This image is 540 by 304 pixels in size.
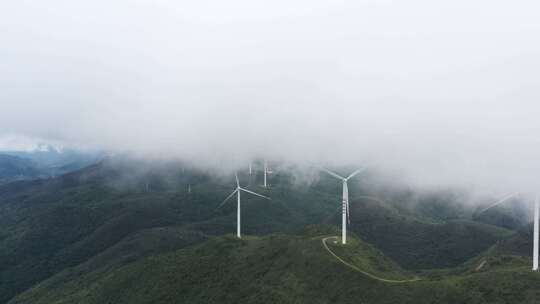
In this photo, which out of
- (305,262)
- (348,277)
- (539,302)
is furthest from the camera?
(305,262)

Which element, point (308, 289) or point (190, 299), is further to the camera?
point (190, 299)

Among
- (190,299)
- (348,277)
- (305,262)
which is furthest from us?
(190,299)

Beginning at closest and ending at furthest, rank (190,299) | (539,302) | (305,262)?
1. (539,302)
2. (305,262)
3. (190,299)

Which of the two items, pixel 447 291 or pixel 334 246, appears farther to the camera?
pixel 334 246

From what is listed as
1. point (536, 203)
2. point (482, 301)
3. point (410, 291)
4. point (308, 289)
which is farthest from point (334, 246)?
point (536, 203)

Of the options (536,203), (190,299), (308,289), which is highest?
(536,203)

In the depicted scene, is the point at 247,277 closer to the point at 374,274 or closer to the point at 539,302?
the point at 374,274

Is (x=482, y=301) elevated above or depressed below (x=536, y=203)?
below

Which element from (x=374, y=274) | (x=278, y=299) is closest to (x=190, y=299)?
(x=278, y=299)

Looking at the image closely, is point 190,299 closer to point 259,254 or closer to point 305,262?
point 259,254
